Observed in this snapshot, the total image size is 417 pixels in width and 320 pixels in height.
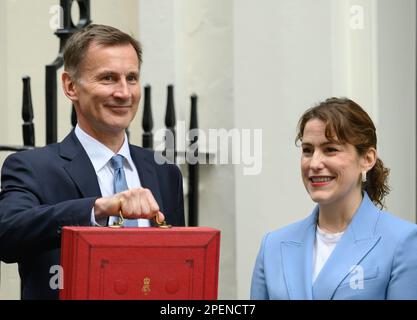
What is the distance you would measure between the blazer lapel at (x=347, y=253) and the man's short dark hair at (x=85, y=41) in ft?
2.64

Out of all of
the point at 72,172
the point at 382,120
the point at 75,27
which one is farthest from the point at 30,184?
the point at 382,120

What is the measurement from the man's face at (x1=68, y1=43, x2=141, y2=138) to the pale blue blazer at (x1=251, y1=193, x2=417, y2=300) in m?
0.58

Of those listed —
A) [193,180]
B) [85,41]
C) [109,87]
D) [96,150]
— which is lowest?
[193,180]

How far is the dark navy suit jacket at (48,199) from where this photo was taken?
2973mm

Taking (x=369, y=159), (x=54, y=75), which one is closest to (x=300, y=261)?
(x=369, y=159)

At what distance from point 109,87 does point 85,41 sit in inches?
5.7

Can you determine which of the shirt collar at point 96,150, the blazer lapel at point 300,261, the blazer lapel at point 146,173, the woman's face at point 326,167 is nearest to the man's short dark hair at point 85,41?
the shirt collar at point 96,150

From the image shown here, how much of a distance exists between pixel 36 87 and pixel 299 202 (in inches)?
61.6

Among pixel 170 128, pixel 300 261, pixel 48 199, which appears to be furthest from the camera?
pixel 170 128

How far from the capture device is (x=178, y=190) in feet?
11.3

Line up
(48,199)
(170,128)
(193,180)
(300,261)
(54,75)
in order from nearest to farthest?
1. (48,199)
2. (300,261)
3. (54,75)
4. (170,128)
5. (193,180)

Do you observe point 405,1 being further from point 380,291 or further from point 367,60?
point 380,291

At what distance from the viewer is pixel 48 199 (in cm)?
319

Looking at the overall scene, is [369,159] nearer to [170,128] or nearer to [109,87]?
[109,87]
